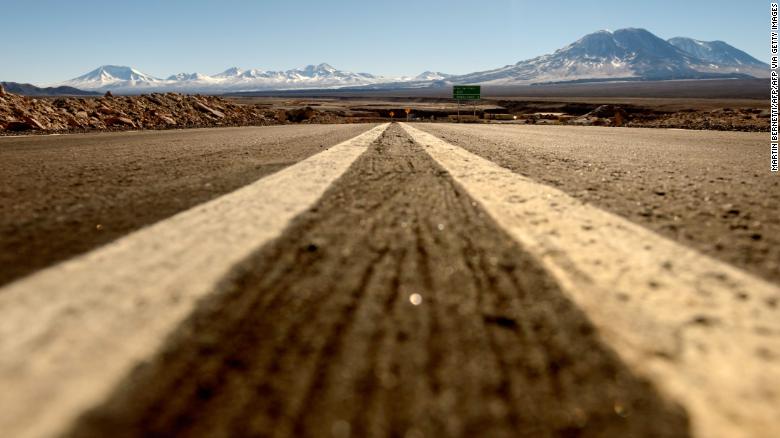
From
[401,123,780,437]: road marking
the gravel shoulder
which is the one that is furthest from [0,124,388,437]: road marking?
the gravel shoulder

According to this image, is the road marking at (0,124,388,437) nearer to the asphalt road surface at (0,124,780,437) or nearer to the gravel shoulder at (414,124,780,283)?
the asphalt road surface at (0,124,780,437)

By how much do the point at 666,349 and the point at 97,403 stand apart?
0.90 metres

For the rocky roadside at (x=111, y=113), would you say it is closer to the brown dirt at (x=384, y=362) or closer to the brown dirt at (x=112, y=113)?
the brown dirt at (x=112, y=113)

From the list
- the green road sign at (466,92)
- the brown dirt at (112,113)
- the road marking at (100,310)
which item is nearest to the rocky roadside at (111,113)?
the brown dirt at (112,113)

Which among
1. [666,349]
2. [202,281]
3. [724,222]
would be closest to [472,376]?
[666,349]

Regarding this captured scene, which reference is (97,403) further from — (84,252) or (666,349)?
(666,349)

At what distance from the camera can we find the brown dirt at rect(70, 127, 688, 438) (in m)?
0.63

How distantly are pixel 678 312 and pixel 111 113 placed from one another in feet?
57.3

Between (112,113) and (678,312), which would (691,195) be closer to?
(678,312)

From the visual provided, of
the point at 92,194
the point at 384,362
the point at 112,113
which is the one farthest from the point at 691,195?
the point at 112,113

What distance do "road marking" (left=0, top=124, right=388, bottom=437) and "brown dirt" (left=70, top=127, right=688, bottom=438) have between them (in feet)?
0.15

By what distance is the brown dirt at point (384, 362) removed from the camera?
0.63 m

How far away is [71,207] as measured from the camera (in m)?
1.89

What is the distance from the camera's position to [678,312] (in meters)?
0.93
